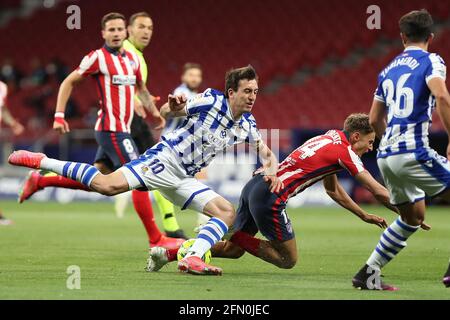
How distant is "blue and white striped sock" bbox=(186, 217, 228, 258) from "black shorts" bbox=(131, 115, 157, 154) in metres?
3.07

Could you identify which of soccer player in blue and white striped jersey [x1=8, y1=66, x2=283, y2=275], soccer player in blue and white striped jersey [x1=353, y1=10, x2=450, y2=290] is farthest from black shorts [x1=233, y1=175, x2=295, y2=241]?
soccer player in blue and white striped jersey [x1=353, y1=10, x2=450, y2=290]

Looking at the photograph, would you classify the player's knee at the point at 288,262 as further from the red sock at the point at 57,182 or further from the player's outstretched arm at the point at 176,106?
the red sock at the point at 57,182

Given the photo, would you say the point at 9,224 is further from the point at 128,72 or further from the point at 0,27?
the point at 0,27

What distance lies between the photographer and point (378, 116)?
252 inches

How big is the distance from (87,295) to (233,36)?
58.7ft

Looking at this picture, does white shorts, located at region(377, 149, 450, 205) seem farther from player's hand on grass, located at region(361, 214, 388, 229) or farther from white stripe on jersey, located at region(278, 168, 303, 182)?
white stripe on jersey, located at region(278, 168, 303, 182)

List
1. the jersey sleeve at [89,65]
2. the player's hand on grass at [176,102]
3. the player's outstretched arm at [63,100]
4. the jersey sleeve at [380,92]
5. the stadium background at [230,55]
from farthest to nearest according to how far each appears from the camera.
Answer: the stadium background at [230,55] < the jersey sleeve at [89,65] < the player's outstretched arm at [63,100] < the player's hand on grass at [176,102] < the jersey sleeve at [380,92]

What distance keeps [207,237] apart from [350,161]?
130 cm

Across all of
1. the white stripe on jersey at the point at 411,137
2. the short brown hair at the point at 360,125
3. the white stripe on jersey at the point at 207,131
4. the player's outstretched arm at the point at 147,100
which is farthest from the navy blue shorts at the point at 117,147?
the white stripe on jersey at the point at 411,137

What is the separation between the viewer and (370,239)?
10.9 metres

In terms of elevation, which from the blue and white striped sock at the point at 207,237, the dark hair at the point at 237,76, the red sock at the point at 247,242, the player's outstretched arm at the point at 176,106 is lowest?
the red sock at the point at 247,242

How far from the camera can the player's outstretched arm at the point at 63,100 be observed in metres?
8.48

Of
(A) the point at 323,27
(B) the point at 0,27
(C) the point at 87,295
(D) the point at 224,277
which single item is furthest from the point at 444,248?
(B) the point at 0,27

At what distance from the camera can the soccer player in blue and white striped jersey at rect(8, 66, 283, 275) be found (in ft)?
23.0
